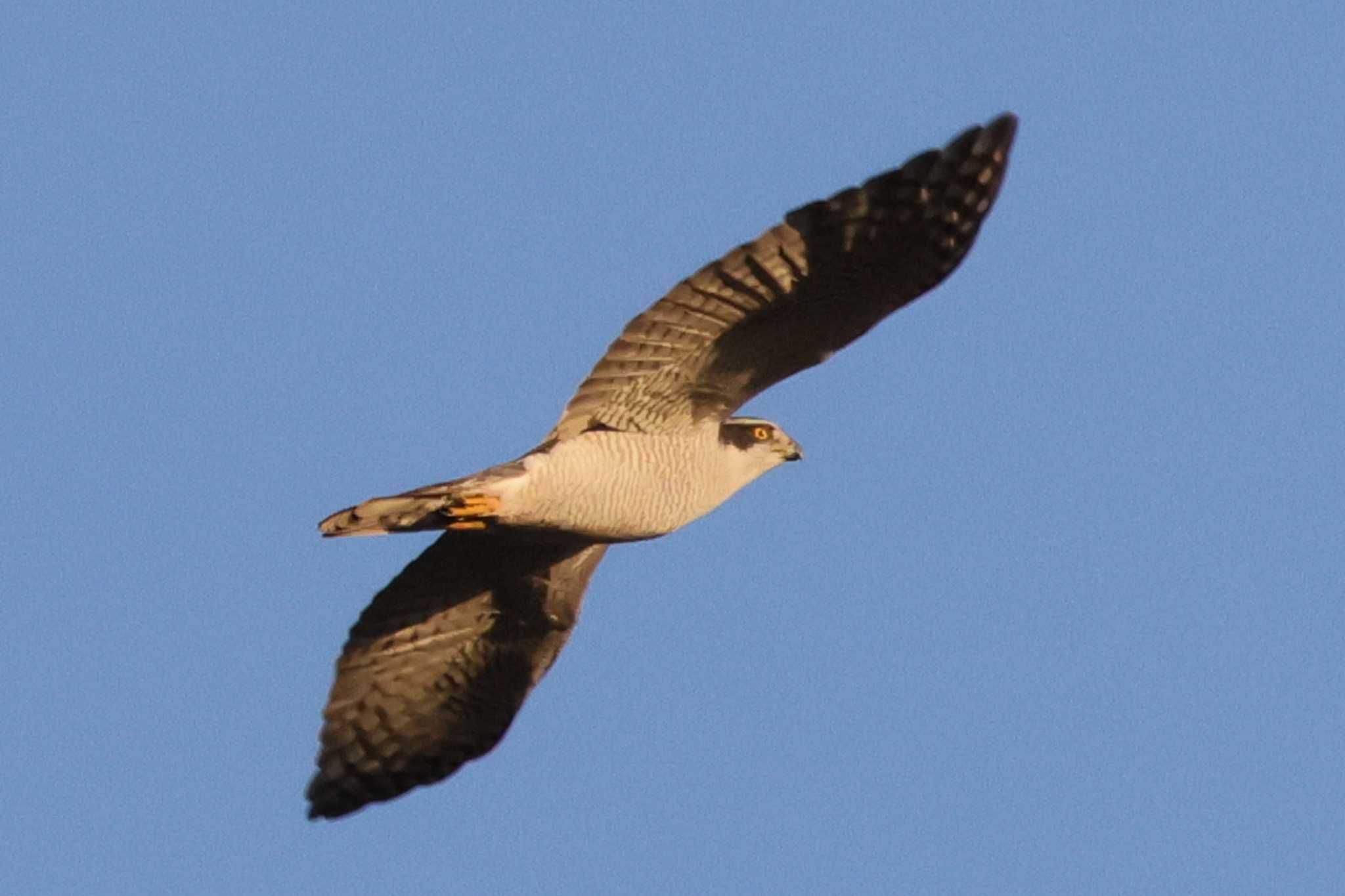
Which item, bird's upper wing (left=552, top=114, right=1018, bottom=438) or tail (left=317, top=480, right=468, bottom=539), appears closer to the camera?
bird's upper wing (left=552, top=114, right=1018, bottom=438)

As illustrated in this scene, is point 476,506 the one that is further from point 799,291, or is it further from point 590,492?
point 799,291

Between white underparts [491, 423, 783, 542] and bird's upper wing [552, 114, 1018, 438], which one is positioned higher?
bird's upper wing [552, 114, 1018, 438]

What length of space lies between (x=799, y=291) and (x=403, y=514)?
218 cm

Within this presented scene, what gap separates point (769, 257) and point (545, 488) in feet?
5.45

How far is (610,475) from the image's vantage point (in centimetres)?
1186

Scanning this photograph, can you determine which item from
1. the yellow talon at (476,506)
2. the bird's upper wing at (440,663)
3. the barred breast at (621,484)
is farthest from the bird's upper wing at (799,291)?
the bird's upper wing at (440,663)

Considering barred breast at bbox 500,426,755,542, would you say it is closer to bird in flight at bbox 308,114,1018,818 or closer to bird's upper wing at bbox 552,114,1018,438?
bird in flight at bbox 308,114,1018,818

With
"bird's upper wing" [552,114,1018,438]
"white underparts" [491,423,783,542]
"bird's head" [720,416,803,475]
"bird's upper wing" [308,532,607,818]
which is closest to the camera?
"bird's upper wing" [552,114,1018,438]

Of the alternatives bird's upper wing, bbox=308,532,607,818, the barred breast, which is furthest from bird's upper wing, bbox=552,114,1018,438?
bird's upper wing, bbox=308,532,607,818

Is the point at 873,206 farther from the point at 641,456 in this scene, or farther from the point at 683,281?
the point at 641,456

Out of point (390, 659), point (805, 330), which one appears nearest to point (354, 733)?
point (390, 659)

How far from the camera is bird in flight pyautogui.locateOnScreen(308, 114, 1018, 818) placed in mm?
10969

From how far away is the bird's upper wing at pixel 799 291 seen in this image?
35.8 feet

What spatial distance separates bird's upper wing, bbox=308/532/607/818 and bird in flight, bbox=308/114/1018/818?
A: 0.01 meters
